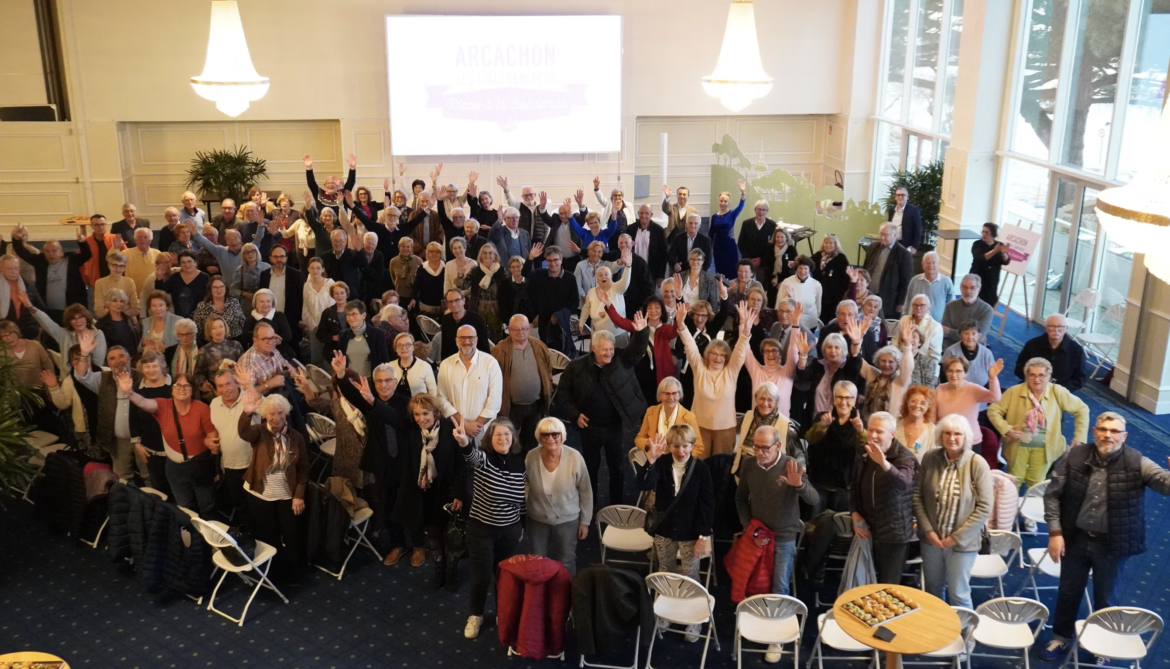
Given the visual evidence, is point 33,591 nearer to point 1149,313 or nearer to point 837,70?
point 1149,313

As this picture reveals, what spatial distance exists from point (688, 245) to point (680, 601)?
17.1 ft

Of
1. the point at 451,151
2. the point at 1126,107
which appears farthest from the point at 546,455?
the point at 451,151

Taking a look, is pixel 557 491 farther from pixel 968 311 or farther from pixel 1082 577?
pixel 968 311

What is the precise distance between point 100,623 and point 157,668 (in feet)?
2.29

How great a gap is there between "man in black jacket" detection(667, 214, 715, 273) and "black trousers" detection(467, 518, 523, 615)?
453 centimetres

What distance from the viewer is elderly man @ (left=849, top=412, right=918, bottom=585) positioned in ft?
17.4

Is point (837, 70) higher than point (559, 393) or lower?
higher

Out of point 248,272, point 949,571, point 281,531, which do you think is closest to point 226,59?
point 248,272

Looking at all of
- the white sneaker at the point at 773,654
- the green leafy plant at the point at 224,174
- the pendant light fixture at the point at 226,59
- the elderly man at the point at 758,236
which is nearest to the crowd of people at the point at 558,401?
the white sneaker at the point at 773,654

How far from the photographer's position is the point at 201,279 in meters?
8.40

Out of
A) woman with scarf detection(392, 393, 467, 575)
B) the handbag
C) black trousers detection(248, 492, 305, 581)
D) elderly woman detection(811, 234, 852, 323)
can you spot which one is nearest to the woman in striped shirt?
woman with scarf detection(392, 393, 467, 575)

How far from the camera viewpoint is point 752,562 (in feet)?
18.3

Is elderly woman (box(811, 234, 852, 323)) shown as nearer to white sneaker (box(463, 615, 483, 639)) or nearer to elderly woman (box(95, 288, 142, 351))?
white sneaker (box(463, 615, 483, 639))

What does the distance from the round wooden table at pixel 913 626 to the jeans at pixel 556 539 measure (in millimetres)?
1610
